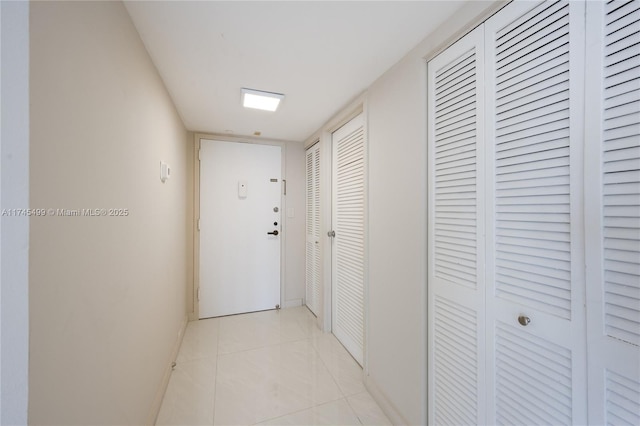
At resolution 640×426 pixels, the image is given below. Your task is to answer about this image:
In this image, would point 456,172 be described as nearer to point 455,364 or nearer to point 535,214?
point 535,214

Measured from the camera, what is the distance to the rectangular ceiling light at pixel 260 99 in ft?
6.08

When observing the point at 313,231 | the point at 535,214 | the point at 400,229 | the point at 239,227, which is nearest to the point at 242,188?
the point at 239,227

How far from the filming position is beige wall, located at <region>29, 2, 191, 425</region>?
60 cm

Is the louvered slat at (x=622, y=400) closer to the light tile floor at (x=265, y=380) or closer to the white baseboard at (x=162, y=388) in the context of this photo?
the light tile floor at (x=265, y=380)

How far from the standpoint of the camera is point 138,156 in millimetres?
1267

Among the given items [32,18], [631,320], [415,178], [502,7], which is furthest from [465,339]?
[32,18]

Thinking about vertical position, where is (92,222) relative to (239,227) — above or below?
above

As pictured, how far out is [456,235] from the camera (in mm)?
1136

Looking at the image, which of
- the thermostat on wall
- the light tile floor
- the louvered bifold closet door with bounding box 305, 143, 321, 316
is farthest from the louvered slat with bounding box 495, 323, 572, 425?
the thermostat on wall

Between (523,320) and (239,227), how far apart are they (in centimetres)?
277

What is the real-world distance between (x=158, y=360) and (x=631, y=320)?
87.8 inches

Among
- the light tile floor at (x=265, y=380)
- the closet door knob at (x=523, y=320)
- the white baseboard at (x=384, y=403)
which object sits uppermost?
the closet door knob at (x=523, y=320)

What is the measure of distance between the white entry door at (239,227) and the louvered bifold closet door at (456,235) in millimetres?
2235

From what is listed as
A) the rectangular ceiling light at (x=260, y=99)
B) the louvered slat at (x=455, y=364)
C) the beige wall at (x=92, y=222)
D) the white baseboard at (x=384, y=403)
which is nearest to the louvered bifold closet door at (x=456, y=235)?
the louvered slat at (x=455, y=364)
